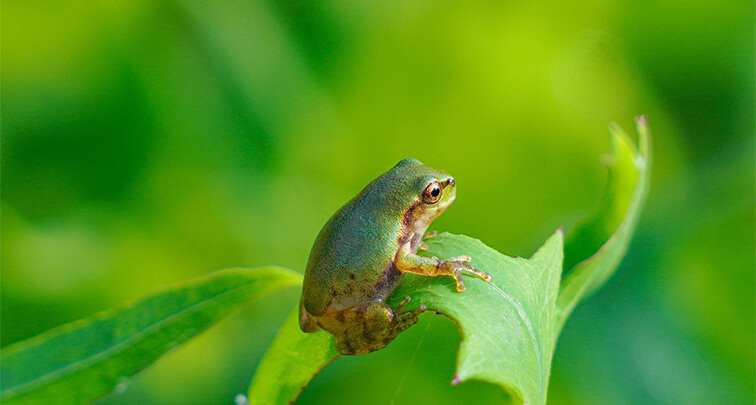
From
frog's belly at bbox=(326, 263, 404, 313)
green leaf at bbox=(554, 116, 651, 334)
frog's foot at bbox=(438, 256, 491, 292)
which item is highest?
frog's foot at bbox=(438, 256, 491, 292)

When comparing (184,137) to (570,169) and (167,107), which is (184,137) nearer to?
(167,107)

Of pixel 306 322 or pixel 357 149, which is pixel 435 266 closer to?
pixel 306 322

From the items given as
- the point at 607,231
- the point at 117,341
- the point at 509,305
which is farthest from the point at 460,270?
the point at 117,341

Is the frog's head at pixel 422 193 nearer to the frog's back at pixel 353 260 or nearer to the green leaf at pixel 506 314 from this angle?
the frog's back at pixel 353 260

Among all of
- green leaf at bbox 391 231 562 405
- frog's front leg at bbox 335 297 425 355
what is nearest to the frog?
frog's front leg at bbox 335 297 425 355

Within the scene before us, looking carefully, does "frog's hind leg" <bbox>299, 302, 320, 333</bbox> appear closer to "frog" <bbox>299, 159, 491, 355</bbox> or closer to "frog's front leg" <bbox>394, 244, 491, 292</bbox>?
"frog" <bbox>299, 159, 491, 355</bbox>
